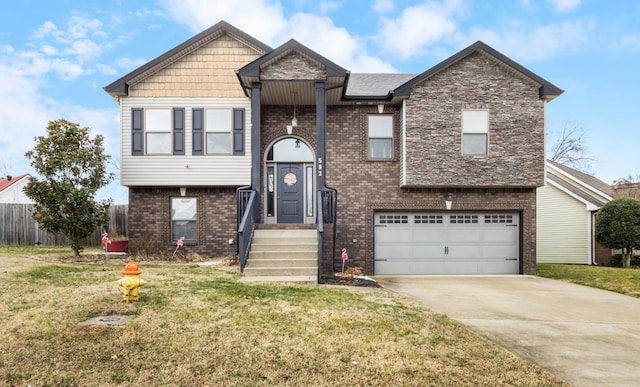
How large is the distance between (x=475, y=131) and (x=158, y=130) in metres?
9.61

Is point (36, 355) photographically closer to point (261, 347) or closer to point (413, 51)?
point (261, 347)

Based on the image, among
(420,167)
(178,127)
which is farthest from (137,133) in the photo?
(420,167)

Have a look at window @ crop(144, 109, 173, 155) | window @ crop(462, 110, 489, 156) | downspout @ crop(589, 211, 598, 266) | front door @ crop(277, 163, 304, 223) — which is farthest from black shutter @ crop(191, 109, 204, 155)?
downspout @ crop(589, 211, 598, 266)

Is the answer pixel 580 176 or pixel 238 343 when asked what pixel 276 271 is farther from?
pixel 580 176

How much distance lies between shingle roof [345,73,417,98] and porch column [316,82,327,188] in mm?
1767

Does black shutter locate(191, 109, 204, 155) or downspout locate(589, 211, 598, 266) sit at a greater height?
black shutter locate(191, 109, 204, 155)

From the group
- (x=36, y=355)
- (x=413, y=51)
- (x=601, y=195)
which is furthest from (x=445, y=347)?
(x=601, y=195)

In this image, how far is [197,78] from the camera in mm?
13781

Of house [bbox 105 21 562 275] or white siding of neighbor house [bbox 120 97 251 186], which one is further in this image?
white siding of neighbor house [bbox 120 97 251 186]

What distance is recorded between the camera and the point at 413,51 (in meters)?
18.1

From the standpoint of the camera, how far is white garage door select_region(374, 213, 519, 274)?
13531 millimetres

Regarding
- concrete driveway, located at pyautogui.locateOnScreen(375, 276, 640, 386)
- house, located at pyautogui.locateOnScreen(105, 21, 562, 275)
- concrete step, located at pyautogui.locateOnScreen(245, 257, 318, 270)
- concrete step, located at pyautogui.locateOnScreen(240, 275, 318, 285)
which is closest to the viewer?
concrete driveway, located at pyautogui.locateOnScreen(375, 276, 640, 386)

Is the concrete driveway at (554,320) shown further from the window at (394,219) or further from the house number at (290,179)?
the house number at (290,179)

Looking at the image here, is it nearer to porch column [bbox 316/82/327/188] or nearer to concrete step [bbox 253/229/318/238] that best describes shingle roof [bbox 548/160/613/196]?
porch column [bbox 316/82/327/188]
